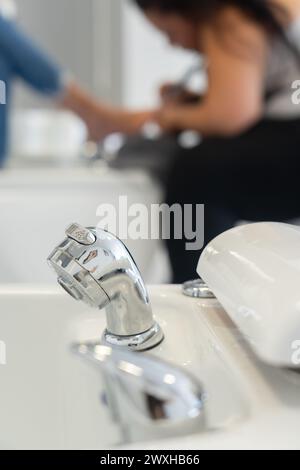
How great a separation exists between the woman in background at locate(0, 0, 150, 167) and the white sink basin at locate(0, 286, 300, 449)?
1.62 feet

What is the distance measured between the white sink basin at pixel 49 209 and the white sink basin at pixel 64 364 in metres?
0.10

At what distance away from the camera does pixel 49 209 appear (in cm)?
60

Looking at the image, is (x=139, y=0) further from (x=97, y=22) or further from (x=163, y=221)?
(x=163, y=221)

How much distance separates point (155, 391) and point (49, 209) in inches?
18.4

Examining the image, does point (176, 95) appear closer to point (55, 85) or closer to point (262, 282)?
point (55, 85)

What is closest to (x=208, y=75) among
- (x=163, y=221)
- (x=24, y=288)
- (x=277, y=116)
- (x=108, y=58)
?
(x=277, y=116)

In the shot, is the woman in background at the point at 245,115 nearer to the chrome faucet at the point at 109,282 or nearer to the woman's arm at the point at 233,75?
the woman's arm at the point at 233,75

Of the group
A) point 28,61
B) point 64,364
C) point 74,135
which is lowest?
point 64,364

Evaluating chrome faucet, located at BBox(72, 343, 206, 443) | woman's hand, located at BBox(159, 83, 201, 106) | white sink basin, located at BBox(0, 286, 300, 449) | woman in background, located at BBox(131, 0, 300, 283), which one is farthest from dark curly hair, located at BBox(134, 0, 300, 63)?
chrome faucet, located at BBox(72, 343, 206, 443)

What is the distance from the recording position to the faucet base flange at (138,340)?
0.25 metres

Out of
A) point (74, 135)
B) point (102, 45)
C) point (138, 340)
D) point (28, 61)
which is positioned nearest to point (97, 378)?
point (138, 340)

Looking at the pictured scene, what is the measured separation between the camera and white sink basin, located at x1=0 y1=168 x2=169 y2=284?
469 mm

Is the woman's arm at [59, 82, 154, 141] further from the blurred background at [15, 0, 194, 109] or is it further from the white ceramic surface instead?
the white ceramic surface

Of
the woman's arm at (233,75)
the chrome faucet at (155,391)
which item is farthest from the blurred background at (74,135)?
the chrome faucet at (155,391)
